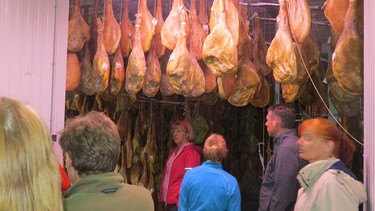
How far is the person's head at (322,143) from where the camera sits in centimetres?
400

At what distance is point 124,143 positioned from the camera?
836 centimetres

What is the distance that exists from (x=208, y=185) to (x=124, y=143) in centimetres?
357

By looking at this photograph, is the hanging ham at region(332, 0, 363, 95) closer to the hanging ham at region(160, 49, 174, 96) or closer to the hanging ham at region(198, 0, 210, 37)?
the hanging ham at region(198, 0, 210, 37)

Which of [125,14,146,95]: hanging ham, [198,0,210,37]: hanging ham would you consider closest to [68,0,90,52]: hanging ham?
[125,14,146,95]: hanging ham

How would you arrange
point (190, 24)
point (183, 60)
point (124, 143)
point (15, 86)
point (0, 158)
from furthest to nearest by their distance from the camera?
point (124, 143), point (190, 24), point (183, 60), point (15, 86), point (0, 158)

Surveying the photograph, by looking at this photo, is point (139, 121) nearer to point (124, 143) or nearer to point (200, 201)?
point (124, 143)

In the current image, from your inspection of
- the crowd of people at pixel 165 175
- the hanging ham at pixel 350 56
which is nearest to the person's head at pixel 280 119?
the crowd of people at pixel 165 175

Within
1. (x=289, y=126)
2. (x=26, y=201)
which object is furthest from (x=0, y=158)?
(x=289, y=126)

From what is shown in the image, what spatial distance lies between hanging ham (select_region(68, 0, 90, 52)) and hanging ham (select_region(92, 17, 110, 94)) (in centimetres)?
16

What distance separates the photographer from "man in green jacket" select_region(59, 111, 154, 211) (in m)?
2.53

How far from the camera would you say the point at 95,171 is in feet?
8.66

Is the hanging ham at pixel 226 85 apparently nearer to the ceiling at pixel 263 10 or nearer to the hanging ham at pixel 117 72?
the ceiling at pixel 263 10

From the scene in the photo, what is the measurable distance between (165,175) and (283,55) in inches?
104

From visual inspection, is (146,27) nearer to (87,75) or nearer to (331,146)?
(87,75)
